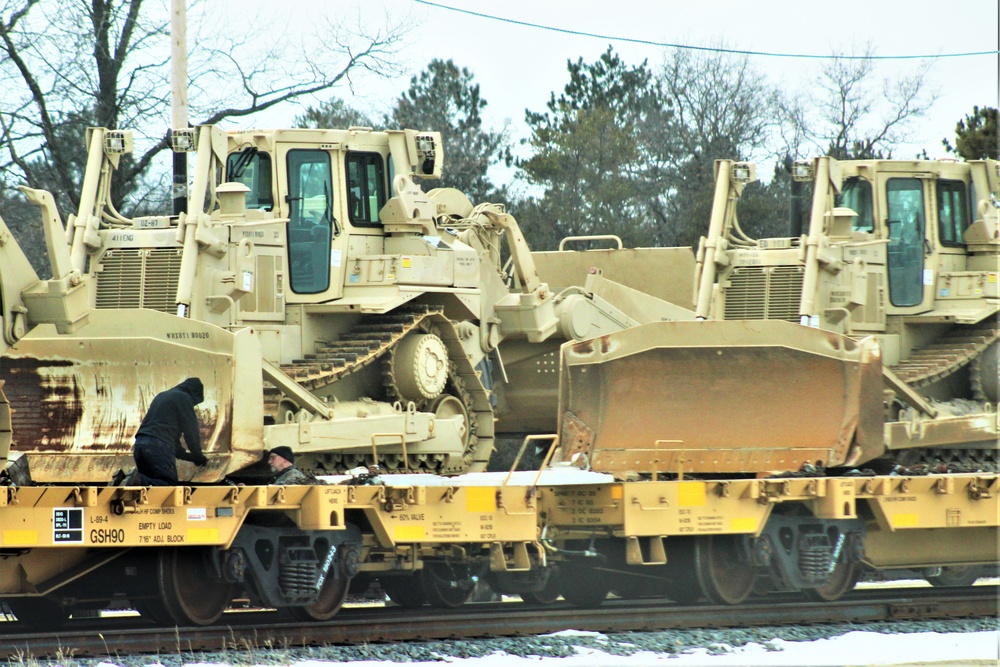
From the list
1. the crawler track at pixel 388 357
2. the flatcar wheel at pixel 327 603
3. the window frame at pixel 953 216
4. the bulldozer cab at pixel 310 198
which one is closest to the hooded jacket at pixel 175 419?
the flatcar wheel at pixel 327 603

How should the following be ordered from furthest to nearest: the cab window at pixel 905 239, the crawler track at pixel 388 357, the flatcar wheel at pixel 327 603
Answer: the cab window at pixel 905 239 < the crawler track at pixel 388 357 < the flatcar wheel at pixel 327 603

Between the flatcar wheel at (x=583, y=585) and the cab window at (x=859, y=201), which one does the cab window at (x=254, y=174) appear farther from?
the cab window at (x=859, y=201)

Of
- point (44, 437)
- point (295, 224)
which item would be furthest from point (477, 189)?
point (44, 437)

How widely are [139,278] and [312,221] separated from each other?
1.99 meters

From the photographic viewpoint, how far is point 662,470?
1259 centimetres

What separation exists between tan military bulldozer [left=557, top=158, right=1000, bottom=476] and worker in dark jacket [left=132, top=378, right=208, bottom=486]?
330 cm

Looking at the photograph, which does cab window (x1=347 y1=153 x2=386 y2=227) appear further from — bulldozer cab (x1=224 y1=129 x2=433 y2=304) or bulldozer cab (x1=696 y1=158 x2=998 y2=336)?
bulldozer cab (x1=696 y1=158 x2=998 y2=336)

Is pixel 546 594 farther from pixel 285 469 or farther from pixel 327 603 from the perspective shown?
pixel 285 469

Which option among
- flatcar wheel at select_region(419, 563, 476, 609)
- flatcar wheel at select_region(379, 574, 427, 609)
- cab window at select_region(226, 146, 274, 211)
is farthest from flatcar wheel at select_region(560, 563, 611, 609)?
cab window at select_region(226, 146, 274, 211)

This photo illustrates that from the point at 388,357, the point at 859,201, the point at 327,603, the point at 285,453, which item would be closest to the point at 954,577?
the point at 859,201

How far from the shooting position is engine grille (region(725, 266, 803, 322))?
1647cm

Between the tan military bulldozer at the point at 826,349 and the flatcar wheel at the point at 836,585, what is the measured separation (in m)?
0.88

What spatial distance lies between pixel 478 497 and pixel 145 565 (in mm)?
2417

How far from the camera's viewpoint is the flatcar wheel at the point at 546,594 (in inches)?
517
